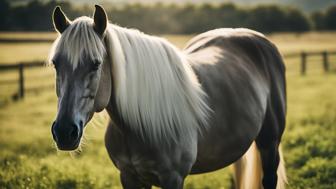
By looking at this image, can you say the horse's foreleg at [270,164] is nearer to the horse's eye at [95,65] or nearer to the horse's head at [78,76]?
the horse's head at [78,76]

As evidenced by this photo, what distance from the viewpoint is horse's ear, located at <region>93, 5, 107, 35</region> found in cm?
257

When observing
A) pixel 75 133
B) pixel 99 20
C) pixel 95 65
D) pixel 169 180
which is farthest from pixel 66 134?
pixel 169 180

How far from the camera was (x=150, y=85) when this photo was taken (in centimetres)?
289

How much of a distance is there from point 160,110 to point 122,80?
1.13 feet

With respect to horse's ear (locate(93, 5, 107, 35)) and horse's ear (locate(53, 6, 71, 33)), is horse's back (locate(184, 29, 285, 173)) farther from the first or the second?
horse's ear (locate(53, 6, 71, 33))

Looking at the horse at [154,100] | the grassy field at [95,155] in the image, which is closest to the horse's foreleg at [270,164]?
the horse at [154,100]

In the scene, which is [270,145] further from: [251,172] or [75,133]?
[75,133]

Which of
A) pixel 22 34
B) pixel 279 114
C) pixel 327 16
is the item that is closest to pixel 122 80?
pixel 279 114

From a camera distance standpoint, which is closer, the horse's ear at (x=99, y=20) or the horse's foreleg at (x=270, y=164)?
the horse's ear at (x=99, y=20)

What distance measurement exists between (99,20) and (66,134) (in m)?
0.70

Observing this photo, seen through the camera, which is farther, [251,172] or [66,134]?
[251,172]

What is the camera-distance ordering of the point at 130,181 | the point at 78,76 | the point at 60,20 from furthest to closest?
1. the point at 130,181
2. the point at 60,20
3. the point at 78,76

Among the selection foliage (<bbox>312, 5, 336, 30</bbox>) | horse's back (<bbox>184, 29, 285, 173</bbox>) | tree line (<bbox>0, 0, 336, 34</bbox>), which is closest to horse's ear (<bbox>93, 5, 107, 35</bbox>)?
horse's back (<bbox>184, 29, 285, 173</bbox>)

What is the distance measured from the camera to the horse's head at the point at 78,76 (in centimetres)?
240
